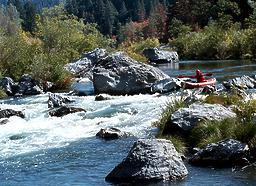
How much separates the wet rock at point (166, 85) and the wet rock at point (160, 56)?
30599mm

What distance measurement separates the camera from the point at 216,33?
5916cm

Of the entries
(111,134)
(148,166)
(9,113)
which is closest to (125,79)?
(9,113)

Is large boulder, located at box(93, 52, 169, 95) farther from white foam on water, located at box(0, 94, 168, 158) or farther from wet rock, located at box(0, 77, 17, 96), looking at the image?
wet rock, located at box(0, 77, 17, 96)

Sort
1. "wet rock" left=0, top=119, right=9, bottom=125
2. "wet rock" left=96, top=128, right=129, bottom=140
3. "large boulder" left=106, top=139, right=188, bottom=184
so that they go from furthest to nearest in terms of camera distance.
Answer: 1. "wet rock" left=0, top=119, right=9, bottom=125
2. "wet rock" left=96, top=128, right=129, bottom=140
3. "large boulder" left=106, top=139, right=188, bottom=184

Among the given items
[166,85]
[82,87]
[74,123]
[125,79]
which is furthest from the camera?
[82,87]

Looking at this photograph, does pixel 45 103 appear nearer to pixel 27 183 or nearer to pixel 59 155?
pixel 59 155

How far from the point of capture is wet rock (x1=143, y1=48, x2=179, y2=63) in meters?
59.5

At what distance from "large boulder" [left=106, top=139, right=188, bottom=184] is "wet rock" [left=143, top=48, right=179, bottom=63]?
46.9 metres

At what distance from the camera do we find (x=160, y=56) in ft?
196

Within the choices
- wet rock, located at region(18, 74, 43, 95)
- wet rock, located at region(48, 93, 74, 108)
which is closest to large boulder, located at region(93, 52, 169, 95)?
wet rock, located at region(48, 93, 74, 108)

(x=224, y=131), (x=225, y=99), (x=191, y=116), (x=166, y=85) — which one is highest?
(x=225, y=99)

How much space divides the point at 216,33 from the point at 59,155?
46.2m

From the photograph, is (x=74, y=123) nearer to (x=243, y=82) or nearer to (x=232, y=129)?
(x=232, y=129)

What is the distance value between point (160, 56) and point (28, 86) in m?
30.1
